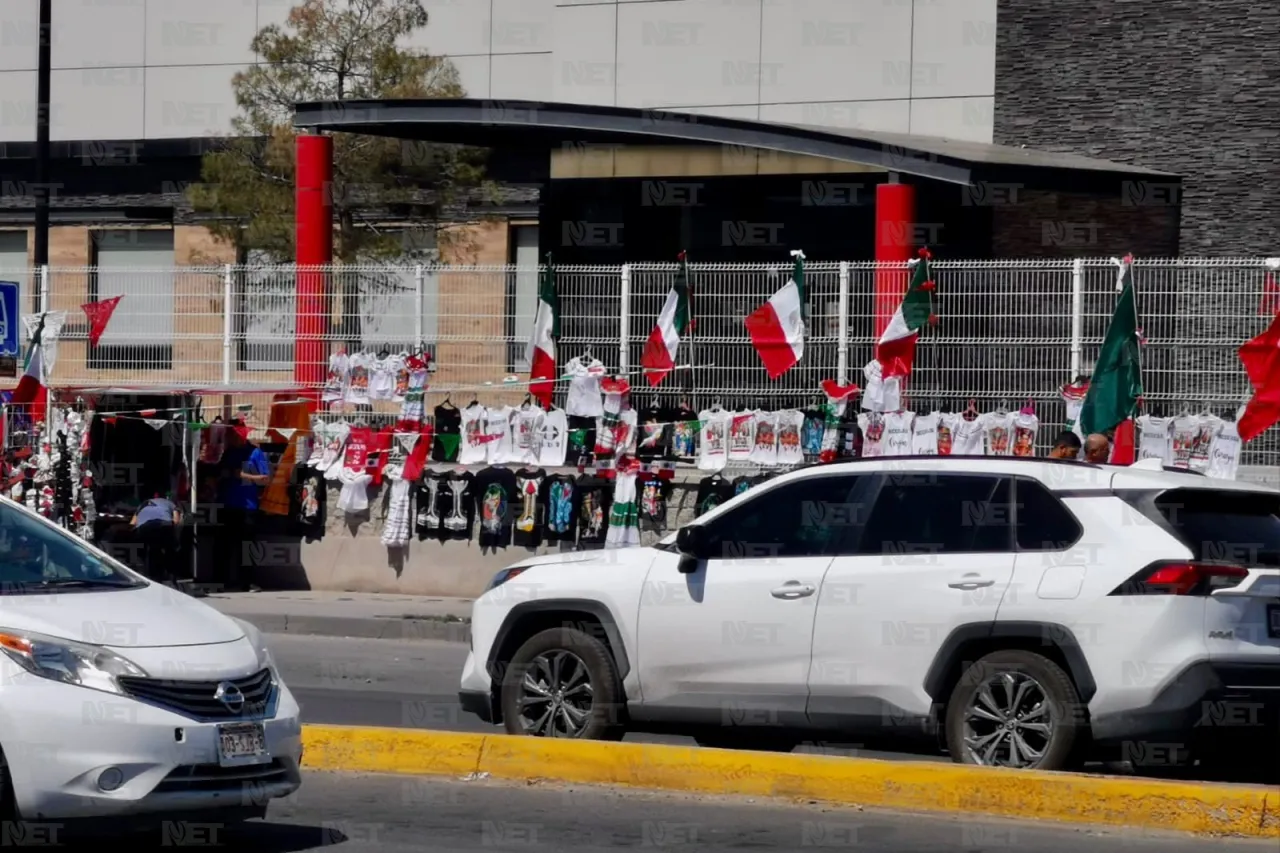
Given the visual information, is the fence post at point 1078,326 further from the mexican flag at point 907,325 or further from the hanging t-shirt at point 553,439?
the hanging t-shirt at point 553,439

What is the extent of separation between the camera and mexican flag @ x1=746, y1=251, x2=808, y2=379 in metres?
19.9

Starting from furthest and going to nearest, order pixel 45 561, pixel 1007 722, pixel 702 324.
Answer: pixel 702 324, pixel 1007 722, pixel 45 561

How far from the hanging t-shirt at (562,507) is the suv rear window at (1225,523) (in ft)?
36.9

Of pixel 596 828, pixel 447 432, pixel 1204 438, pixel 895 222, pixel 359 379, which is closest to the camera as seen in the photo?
pixel 596 828

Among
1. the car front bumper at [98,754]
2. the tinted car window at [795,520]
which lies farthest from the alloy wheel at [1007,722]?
the car front bumper at [98,754]

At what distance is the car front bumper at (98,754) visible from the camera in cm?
791

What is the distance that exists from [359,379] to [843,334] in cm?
540

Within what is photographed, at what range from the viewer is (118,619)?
848cm

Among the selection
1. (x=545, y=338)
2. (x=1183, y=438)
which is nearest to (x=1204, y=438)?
(x=1183, y=438)

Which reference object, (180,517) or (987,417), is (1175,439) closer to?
(987,417)

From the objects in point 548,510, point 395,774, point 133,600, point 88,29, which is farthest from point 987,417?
point 88,29

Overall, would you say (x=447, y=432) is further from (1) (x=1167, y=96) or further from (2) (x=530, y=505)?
(1) (x=1167, y=96)

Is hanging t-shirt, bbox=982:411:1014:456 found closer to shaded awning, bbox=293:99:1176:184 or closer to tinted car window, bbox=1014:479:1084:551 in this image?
shaded awning, bbox=293:99:1176:184

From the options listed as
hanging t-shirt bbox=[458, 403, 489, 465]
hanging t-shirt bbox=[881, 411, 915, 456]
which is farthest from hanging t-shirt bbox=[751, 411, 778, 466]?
hanging t-shirt bbox=[458, 403, 489, 465]
